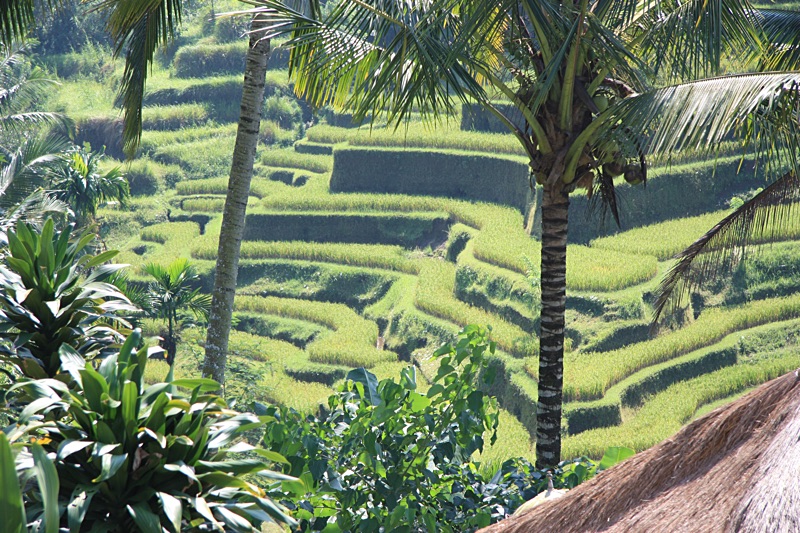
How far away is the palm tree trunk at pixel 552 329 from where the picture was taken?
19.2 feet

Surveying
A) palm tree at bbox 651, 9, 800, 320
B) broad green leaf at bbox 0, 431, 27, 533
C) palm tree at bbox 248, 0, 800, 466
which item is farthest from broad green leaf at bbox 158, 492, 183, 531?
palm tree at bbox 651, 9, 800, 320

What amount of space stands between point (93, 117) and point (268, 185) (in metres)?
11.3

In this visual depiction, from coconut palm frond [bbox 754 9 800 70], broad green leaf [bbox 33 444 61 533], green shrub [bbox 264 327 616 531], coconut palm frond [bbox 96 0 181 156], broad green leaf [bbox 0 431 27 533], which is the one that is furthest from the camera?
coconut palm frond [bbox 754 9 800 70]

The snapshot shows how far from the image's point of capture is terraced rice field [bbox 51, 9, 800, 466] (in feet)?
59.4

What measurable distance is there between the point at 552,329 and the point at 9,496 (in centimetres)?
420

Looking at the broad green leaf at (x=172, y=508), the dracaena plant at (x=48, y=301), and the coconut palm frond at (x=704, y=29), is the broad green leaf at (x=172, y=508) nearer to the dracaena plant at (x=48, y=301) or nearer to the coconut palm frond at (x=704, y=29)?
the dracaena plant at (x=48, y=301)

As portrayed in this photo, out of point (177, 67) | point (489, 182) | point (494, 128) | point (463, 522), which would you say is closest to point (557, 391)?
point (463, 522)

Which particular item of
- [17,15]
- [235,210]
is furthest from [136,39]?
[235,210]

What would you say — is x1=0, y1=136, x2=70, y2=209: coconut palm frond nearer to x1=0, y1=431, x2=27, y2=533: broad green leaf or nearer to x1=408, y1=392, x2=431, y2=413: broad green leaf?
x1=408, y1=392, x2=431, y2=413: broad green leaf

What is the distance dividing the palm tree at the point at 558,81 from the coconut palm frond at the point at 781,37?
4.62 ft

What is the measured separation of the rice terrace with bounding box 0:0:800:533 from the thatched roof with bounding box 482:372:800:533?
0.02 m

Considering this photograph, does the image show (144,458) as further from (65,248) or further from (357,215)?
(357,215)

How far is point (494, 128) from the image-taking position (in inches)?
1251

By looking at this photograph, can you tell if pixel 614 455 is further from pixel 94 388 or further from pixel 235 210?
pixel 235 210
